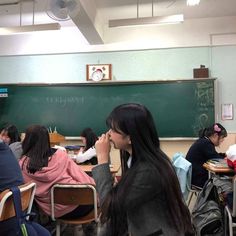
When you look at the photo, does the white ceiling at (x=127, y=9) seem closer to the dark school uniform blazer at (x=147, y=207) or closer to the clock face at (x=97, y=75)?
the clock face at (x=97, y=75)

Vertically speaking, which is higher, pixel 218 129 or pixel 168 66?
pixel 168 66

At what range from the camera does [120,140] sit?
1223mm

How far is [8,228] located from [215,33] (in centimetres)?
443

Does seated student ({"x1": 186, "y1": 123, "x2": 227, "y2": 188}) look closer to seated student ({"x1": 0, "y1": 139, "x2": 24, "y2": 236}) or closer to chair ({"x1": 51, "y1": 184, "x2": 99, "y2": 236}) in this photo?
chair ({"x1": 51, "y1": 184, "x2": 99, "y2": 236})

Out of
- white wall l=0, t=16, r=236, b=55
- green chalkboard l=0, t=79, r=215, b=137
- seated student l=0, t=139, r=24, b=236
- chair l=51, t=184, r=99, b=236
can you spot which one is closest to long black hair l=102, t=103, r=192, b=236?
seated student l=0, t=139, r=24, b=236

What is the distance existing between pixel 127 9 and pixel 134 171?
4035 mm

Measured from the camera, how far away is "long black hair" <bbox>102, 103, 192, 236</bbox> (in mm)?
1135

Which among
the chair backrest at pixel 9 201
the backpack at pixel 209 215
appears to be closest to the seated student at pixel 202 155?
the backpack at pixel 209 215

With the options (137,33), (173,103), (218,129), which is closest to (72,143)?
(173,103)

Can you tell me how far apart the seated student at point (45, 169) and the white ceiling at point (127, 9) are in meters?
2.23

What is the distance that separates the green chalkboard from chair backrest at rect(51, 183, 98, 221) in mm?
2655

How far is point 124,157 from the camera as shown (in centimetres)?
136

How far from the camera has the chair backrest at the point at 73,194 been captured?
2430 millimetres

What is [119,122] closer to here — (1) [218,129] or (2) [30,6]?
(1) [218,129]
